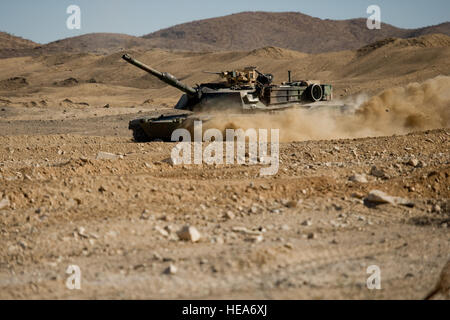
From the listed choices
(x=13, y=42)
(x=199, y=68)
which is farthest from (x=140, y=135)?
(x=13, y=42)

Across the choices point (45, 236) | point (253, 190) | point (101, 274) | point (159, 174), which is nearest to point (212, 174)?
point (159, 174)

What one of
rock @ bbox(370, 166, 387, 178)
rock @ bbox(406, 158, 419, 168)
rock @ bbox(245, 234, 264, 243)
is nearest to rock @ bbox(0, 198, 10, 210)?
rock @ bbox(245, 234, 264, 243)

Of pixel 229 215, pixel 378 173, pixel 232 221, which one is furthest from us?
pixel 378 173

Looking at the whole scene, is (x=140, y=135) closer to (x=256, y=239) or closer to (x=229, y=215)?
(x=229, y=215)

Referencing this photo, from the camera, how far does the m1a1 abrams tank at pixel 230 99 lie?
14180mm

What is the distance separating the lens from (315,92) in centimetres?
1614

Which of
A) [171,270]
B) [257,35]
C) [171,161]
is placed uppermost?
[257,35]

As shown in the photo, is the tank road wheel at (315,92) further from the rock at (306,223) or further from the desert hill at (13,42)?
the desert hill at (13,42)

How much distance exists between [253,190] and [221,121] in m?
5.95

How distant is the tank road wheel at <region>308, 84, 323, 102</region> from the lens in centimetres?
1602

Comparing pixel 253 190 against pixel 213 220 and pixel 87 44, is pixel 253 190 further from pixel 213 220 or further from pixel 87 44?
pixel 87 44

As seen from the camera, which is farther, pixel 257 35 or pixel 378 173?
pixel 257 35

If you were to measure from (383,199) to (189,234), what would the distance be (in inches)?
104

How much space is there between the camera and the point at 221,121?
46.1 ft
